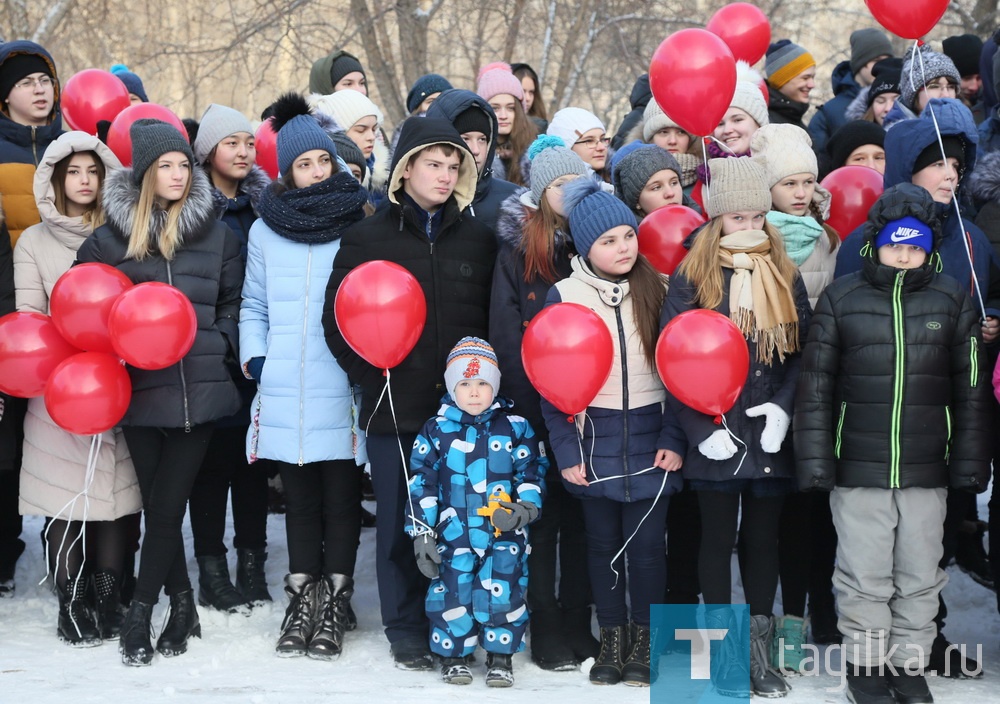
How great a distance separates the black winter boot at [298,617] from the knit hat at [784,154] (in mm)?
2535

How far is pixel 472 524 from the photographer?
430 centimetres

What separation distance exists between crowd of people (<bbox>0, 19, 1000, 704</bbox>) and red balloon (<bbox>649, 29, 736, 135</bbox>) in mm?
225

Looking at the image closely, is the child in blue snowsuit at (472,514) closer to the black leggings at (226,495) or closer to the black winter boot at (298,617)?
the black winter boot at (298,617)

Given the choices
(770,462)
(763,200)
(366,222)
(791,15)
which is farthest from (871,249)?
(791,15)

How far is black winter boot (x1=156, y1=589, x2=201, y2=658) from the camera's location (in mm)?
4512

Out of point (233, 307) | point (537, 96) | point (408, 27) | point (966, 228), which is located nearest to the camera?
point (966, 228)

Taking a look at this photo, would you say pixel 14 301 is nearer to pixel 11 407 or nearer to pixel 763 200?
pixel 11 407

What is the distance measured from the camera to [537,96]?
714 cm

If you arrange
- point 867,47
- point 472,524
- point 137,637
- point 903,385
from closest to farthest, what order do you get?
point 903,385 → point 472,524 → point 137,637 → point 867,47

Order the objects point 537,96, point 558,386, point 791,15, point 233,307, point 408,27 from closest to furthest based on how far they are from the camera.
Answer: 1. point 558,386
2. point 233,307
3. point 537,96
4. point 408,27
5. point 791,15

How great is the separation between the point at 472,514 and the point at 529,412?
1.69ft

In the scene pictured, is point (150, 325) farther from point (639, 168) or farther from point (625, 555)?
point (639, 168)

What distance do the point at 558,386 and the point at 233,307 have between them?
1.54 metres

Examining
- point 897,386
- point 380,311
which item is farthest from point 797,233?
point 380,311
